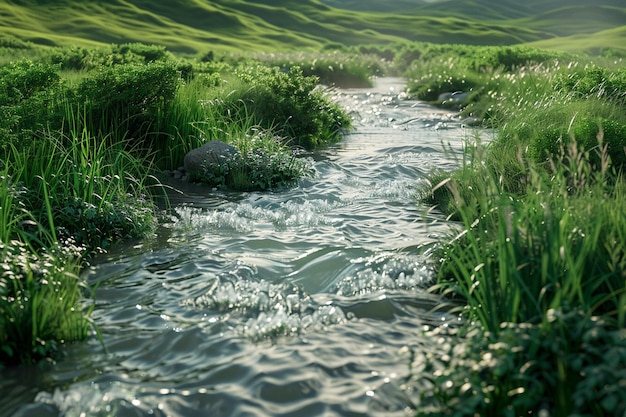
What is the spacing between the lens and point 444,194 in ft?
33.4

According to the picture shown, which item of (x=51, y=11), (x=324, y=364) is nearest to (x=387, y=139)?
(x=324, y=364)

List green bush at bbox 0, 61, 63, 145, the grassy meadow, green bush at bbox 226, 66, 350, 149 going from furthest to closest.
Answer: green bush at bbox 226, 66, 350, 149, green bush at bbox 0, 61, 63, 145, the grassy meadow

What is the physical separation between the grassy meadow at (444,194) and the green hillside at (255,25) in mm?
32636

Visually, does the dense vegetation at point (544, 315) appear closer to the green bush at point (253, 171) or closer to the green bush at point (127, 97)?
the green bush at point (253, 171)

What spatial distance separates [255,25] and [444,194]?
84.7 meters

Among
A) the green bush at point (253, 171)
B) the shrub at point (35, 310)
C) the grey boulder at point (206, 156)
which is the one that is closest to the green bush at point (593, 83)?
the green bush at point (253, 171)

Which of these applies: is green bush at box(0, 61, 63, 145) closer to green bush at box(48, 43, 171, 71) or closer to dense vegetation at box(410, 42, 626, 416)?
dense vegetation at box(410, 42, 626, 416)

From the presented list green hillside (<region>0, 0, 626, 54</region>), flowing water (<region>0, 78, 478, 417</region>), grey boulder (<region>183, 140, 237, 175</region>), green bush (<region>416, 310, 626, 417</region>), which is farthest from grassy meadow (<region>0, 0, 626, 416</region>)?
green hillside (<region>0, 0, 626, 54</region>)

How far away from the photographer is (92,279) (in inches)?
276

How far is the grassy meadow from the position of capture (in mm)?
3836

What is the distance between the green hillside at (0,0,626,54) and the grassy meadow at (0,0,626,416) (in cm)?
A: 3264

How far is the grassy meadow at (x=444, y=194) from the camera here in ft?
12.6

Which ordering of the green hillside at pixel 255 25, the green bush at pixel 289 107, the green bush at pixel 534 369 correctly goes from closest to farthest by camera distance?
the green bush at pixel 534 369 → the green bush at pixel 289 107 → the green hillside at pixel 255 25

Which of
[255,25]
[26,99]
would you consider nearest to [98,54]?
[26,99]
